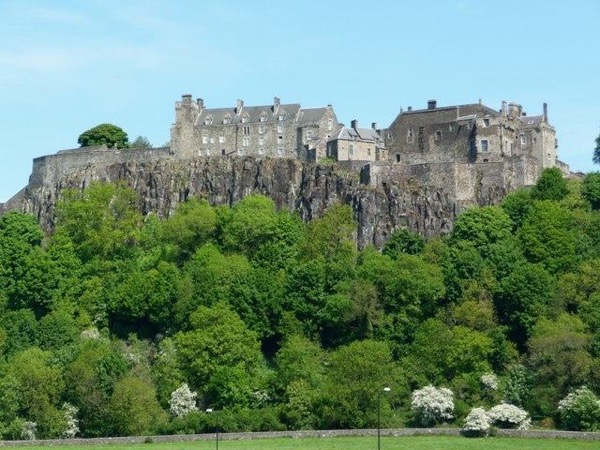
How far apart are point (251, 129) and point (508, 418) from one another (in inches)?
1820

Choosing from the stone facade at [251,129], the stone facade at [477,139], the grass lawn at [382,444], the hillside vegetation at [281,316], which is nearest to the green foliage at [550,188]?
the hillside vegetation at [281,316]

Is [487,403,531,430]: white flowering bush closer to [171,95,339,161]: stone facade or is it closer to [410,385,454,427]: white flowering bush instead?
[410,385,454,427]: white flowering bush

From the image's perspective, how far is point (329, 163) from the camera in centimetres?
11650

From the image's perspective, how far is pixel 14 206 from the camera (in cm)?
12350

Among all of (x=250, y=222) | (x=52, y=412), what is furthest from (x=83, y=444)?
(x=250, y=222)

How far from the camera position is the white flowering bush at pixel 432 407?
8662 centimetres

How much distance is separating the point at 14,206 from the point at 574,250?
138ft

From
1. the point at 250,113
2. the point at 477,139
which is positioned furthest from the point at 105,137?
the point at 477,139

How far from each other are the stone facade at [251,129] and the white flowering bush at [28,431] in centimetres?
3746

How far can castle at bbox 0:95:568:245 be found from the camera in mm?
111875

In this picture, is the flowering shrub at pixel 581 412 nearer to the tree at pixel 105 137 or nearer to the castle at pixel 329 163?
the castle at pixel 329 163

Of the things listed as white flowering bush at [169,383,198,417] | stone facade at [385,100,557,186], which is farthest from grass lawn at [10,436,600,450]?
stone facade at [385,100,557,186]

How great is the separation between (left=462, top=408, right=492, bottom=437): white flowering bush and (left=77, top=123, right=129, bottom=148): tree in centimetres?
5991

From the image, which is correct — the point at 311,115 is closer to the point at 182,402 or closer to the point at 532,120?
the point at 532,120
